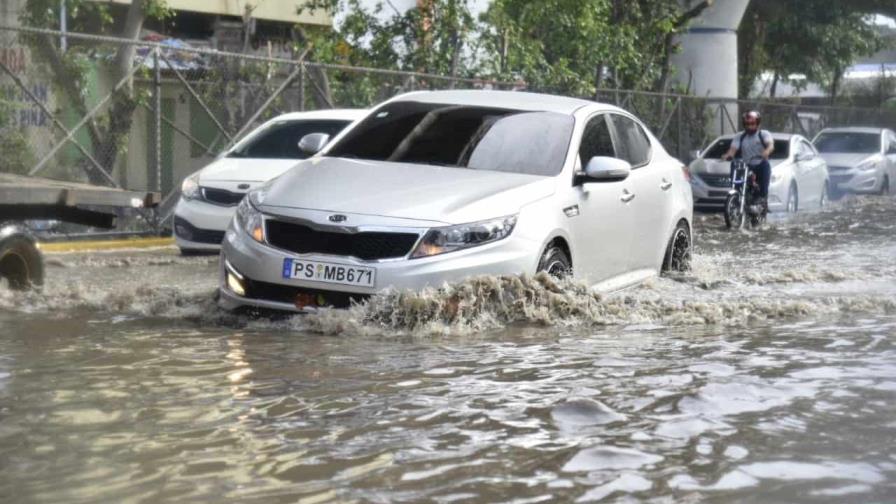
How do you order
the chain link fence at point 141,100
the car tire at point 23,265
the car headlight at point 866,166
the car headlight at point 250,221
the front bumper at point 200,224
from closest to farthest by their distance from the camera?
the car headlight at point 250,221 → the car tire at point 23,265 → the front bumper at point 200,224 → the chain link fence at point 141,100 → the car headlight at point 866,166

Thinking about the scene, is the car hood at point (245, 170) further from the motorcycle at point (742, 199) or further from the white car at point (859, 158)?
the white car at point (859, 158)

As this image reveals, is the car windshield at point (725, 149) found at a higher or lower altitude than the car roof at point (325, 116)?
lower

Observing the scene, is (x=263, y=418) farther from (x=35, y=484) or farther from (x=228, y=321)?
(x=228, y=321)

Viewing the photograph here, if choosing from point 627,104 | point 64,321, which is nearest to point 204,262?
point 64,321

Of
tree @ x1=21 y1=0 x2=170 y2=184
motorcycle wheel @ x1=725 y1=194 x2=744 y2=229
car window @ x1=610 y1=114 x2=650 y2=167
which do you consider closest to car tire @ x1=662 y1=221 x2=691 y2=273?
car window @ x1=610 y1=114 x2=650 y2=167

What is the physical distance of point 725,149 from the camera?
25.6 m

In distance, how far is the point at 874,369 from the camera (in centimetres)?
783

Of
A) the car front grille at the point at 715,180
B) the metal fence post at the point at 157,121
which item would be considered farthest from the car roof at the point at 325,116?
the car front grille at the point at 715,180

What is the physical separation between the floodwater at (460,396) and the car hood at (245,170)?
350cm

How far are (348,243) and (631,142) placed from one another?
10.8ft

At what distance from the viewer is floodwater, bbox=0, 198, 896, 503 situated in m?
5.25

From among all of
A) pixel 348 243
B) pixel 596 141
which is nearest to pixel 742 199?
pixel 596 141

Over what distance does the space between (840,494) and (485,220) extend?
4040mm

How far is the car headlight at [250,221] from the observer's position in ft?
29.6
